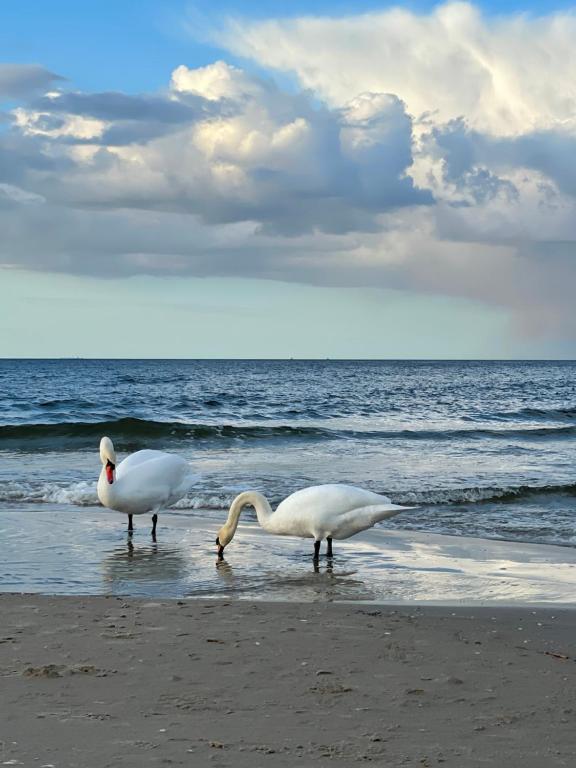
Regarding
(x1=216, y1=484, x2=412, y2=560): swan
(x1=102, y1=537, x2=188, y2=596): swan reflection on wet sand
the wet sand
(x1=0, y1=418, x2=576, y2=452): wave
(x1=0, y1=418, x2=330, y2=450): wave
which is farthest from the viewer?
(x1=0, y1=418, x2=576, y2=452): wave

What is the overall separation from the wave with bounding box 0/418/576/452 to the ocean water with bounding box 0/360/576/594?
63 millimetres

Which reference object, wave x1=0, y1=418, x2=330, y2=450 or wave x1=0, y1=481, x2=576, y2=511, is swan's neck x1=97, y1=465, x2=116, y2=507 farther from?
wave x1=0, y1=418, x2=330, y2=450

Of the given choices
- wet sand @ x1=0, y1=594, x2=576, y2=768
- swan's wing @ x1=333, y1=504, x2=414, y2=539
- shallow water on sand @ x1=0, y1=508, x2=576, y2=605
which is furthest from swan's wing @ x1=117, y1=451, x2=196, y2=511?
Result: wet sand @ x1=0, y1=594, x2=576, y2=768

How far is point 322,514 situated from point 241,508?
2.93 ft

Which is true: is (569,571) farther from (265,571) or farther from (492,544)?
(265,571)

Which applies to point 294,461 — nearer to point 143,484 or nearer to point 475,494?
point 475,494

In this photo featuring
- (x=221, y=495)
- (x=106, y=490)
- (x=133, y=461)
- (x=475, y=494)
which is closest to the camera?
(x=106, y=490)

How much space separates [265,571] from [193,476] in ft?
10.3

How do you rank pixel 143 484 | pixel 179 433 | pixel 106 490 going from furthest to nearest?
pixel 179 433 < pixel 143 484 < pixel 106 490

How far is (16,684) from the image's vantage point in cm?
527

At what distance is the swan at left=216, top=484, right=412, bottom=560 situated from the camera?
10148 millimetres

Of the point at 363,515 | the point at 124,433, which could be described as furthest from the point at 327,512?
the point at 124,433

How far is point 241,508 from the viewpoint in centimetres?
1045

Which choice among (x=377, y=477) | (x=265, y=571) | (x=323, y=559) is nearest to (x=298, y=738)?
(x=265, y=571)
